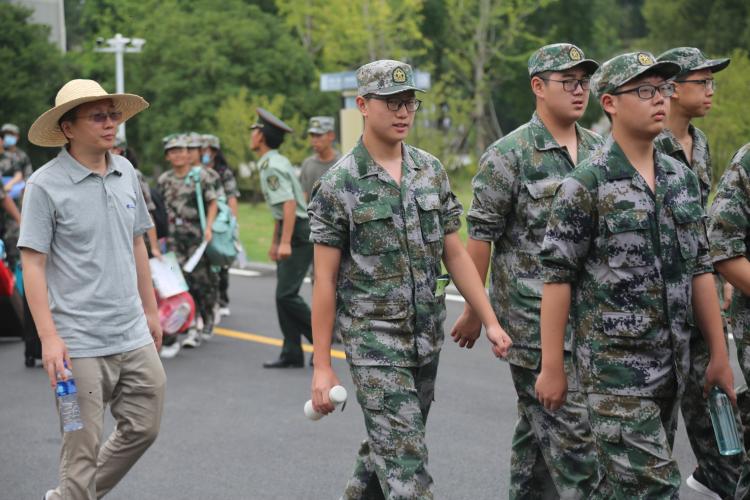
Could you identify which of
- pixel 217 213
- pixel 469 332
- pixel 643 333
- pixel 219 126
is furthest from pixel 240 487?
pixel 219 126

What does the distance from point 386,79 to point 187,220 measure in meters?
6.33

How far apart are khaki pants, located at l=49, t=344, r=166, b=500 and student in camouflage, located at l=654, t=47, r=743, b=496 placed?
2518 millimetres

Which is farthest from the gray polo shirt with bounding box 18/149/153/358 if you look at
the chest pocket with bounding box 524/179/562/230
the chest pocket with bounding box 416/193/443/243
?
the chest pocket with bounding box 524/179/562/230

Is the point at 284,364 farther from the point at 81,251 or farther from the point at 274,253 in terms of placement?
the point at 81,251

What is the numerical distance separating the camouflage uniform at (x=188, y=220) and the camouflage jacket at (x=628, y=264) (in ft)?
22.8

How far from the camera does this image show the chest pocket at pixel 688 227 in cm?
419

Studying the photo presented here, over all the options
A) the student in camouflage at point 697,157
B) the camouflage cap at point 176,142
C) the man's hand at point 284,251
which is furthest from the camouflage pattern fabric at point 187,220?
the student in camouflage at point 697,157

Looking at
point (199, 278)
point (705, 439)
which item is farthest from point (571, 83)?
point (199, 278)

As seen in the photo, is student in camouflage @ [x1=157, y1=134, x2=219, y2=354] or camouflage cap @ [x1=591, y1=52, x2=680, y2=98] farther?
student in camouflage @ [x1=157, y1=134, x2=219, y2=354]

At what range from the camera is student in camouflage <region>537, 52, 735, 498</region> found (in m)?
4.13

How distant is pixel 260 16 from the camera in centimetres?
4059

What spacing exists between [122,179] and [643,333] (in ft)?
7.99

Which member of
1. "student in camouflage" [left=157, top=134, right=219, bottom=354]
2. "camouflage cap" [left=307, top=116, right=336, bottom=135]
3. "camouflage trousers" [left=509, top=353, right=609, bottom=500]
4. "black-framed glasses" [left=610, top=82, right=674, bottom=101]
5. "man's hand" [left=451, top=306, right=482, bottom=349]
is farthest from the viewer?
"camouflage cap" [left=307, top=116, right=336, bottom=135]

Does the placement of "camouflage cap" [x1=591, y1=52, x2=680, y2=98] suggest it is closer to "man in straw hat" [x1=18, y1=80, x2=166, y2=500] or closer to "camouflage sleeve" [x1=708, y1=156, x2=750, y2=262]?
"camouflage sleeve" [x1=708, y1=156, x2=750, y2=262]
